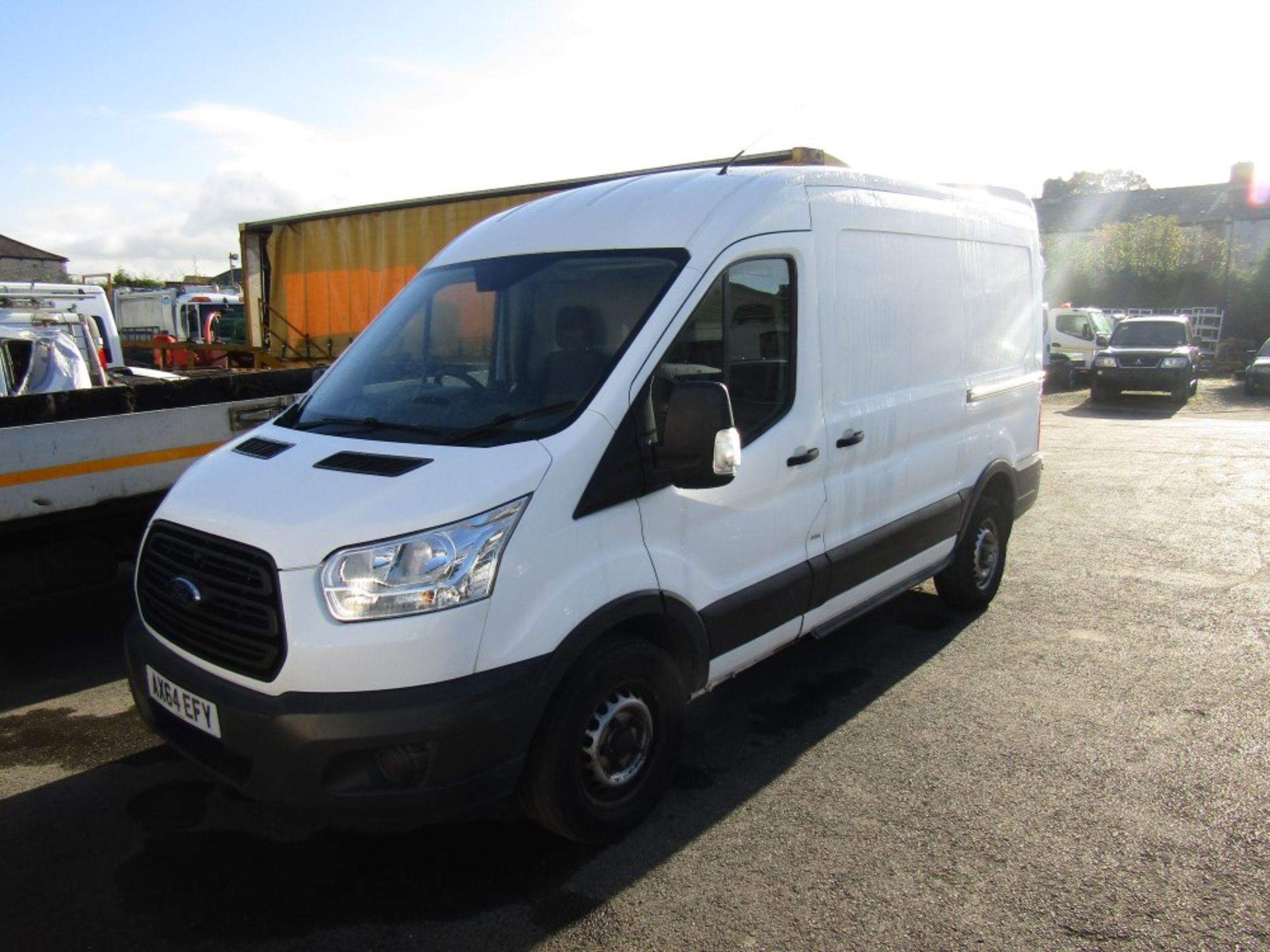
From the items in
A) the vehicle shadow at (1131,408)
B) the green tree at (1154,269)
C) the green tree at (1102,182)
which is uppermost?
the green tree at (1102,182)

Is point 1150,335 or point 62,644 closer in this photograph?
point 62,644

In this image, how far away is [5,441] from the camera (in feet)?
15.0

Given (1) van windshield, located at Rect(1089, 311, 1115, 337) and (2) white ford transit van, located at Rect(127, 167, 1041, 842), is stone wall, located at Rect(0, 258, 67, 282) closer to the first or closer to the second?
(1) van windshield, located at Rect(1089, 311, 1115, 337)

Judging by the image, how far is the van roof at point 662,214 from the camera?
11.4 feet

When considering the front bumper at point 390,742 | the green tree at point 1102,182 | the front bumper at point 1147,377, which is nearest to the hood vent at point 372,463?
the front bumper at point 390,742

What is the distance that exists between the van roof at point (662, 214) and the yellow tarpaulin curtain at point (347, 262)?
5.28 meters

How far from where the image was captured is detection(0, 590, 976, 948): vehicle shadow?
2875mm

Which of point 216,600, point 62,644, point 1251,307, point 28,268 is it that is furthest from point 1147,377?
point 28,268

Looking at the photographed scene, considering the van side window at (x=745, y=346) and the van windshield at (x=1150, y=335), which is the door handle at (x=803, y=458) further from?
the van windshield at (x=1150, y=335)

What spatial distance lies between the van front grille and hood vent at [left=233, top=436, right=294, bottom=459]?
0.37 meters

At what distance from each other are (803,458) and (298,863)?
2454mm

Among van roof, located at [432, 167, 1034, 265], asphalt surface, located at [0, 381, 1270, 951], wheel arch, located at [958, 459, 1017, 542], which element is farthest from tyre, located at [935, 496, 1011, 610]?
van roof, located at [432, 167, 1034, 265]

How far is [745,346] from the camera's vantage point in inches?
141

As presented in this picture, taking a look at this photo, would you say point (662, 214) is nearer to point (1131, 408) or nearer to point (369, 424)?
point (369, 424)
